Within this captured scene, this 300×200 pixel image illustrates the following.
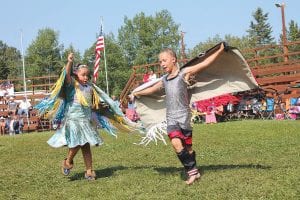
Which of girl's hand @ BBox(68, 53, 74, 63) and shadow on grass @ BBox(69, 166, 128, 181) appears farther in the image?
shadow on grass @ BBox(69, 166, 128, 181)

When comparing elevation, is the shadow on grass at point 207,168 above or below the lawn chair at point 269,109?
below

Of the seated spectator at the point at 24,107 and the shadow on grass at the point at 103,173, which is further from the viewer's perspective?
the seated spectator at the point at 24,107

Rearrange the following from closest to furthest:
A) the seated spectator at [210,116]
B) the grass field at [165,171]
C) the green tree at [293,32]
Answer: the grass field at [165,171]
the seated spectator at [210,116]
the green tree at [293,32]

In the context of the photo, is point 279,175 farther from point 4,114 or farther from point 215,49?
point 4,114

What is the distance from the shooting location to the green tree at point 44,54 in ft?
268

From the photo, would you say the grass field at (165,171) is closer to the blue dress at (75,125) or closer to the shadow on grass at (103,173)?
the shadow on grass at (103,173)

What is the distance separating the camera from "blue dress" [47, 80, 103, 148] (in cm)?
746

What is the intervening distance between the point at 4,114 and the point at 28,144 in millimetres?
15160

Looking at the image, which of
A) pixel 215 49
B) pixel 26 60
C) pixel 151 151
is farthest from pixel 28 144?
pixel 26 60

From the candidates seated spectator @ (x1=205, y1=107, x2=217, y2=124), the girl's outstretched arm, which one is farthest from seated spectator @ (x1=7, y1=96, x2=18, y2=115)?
the girl's outstretched arm

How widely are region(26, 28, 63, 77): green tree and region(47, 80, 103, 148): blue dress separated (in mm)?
74117

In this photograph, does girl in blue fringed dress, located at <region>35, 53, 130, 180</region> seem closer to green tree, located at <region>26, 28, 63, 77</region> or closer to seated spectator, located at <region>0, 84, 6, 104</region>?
seated spectator, located at <region>0, 84, 6, 104</region>

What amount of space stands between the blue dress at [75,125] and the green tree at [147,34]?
75848mm

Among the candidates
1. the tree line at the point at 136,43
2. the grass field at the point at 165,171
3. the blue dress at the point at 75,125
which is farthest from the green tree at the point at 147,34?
the blue dress at the point at 75,125
